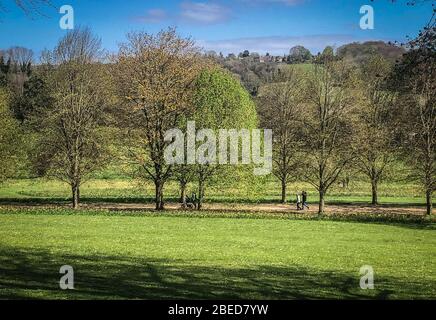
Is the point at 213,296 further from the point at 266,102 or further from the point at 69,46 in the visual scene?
the point at 266,102

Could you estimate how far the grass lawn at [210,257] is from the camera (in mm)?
→ 15391

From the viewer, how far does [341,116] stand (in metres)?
49.9

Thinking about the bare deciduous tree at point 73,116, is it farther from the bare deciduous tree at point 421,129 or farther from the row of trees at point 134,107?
the bare deciduous tree at point 421,129

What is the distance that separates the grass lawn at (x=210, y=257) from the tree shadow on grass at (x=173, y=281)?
0.04m

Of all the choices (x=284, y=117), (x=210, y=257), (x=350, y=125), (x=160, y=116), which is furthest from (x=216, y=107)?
(x=210, y=257)

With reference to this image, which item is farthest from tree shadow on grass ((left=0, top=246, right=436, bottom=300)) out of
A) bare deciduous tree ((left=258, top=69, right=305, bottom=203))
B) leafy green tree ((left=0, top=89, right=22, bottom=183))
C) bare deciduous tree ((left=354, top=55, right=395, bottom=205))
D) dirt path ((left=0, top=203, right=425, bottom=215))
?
bare deciduous tree ((left=258, top=69, right=305, bottom=203))

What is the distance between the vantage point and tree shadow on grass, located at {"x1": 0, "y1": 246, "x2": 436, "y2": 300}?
14.5 m

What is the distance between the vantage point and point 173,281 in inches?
662

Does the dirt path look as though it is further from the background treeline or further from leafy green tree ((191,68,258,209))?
leafy green tree ((191,68,258,209))

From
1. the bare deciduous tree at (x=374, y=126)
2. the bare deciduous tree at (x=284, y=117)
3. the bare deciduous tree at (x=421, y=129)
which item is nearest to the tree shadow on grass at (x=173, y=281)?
the bare deciduous tree at (x=421, y=129)

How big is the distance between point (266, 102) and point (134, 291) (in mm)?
57516

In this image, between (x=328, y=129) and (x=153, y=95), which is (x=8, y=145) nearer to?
(x=153, y=95)

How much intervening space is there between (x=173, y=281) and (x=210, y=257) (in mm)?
6624

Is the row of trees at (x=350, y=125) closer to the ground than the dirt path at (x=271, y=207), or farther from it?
farther from it
